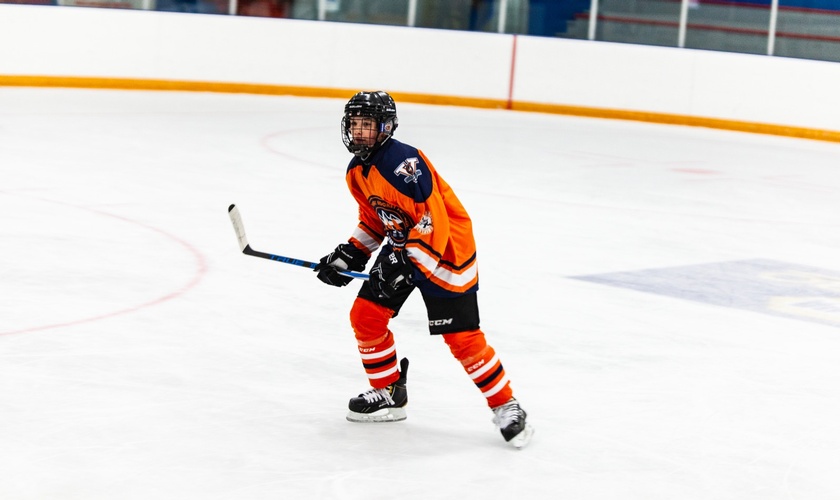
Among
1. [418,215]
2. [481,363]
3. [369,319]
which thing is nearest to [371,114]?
[418,215]

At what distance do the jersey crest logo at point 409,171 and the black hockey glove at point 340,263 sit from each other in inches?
12.9

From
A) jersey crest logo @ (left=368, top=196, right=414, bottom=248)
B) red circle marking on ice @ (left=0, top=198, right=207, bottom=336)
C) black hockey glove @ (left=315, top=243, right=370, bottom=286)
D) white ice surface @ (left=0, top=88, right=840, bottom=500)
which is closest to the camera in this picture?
white ice surface @ (left=0, top=88, right=840, bottom=500)

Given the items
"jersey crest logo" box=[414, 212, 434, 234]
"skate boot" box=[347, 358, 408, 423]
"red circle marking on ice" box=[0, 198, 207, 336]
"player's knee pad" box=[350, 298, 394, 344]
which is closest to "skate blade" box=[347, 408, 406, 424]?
"skate boot" box=[347, 358, 408, 423]

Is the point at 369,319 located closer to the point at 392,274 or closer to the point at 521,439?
the point at 392,274

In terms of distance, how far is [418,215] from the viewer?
117 inches

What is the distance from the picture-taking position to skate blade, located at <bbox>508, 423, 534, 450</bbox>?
3104mm

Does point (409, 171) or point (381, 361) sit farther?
point (381, 361)

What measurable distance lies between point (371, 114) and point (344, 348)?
1.20 meters

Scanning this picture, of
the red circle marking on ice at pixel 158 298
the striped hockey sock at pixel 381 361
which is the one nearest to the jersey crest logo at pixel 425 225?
the striped hockey sock at pixel 381 361

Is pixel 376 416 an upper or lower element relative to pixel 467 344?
lower

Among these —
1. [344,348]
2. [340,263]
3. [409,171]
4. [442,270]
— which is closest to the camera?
[409,171]

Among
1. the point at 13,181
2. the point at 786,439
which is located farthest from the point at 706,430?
the point at 13,181

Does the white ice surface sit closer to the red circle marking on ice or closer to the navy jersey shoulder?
the red circle marking on ice

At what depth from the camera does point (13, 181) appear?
6.70m
